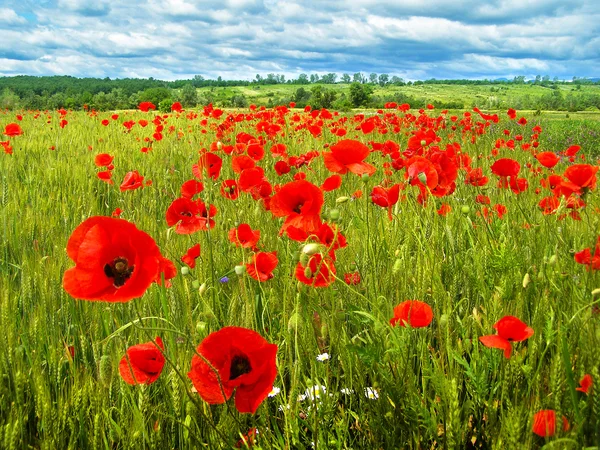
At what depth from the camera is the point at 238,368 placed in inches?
34.6

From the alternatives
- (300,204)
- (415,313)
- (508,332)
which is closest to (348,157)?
(300,204)

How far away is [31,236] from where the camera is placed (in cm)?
241

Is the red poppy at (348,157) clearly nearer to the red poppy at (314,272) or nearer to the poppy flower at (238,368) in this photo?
the red poppy at (314,272)

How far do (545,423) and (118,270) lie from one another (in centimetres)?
84

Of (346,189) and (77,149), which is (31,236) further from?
(77,149)

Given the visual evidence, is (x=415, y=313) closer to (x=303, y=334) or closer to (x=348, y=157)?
(x=303, y=334)

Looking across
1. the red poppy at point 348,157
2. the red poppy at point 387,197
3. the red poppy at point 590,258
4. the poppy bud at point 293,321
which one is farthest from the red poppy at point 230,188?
the red poppy at point 590,258

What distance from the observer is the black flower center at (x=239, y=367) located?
34.5 inches

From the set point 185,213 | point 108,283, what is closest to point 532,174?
point 185,213

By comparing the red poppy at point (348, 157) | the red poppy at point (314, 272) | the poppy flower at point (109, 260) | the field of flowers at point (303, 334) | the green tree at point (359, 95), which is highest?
the green tree at point (359, 95)

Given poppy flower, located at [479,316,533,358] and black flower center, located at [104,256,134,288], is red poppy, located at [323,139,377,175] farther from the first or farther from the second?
black flower center, located at [104,256,134,288]

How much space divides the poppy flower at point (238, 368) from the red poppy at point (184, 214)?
0.92 m

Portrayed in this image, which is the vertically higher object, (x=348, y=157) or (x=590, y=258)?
(x=348, y=157)

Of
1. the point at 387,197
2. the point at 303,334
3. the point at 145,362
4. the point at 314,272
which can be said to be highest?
the point at 387,197
